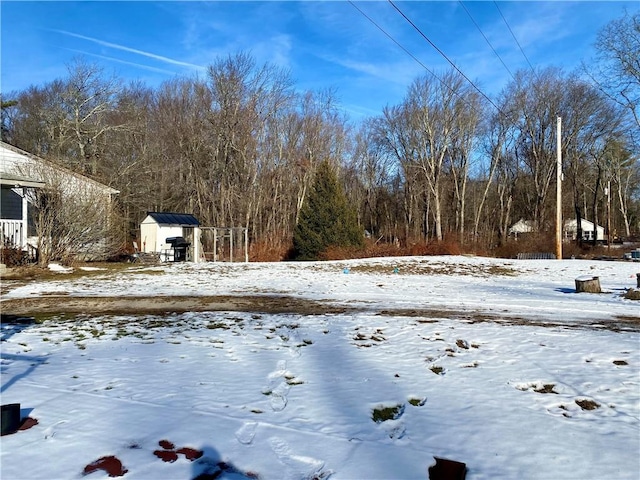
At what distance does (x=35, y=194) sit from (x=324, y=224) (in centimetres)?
1599

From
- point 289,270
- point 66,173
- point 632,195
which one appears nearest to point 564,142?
point 632,195

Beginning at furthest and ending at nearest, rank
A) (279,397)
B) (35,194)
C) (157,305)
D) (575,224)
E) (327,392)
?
(575,224)
(35,194)
(157,305)
(327,392)
(279,397)

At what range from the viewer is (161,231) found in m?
28.2

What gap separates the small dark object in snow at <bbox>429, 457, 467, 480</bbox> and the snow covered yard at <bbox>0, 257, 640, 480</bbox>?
0.28 feet

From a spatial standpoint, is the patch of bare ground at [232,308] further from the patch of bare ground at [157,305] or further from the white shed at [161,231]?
the white shed at [161,231]

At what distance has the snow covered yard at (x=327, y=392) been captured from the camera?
3.18 metres

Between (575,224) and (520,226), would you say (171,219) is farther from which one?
(575,224)

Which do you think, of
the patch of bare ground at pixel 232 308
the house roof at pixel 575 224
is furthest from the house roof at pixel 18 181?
the house roof at pixel 575 224

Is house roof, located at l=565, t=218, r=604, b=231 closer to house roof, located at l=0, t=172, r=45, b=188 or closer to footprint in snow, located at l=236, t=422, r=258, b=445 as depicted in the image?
house roof, located at l=0, t=172, r=45, b=188

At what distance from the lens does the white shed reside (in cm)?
2809

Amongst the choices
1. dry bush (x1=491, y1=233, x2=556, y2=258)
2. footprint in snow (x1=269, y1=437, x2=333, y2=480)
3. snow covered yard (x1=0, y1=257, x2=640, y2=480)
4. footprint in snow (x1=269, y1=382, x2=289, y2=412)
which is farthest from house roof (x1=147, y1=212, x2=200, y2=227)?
footprint in snow (x1=269, y1=437, x2=333, y2=480)

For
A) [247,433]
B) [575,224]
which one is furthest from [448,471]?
[575,224]

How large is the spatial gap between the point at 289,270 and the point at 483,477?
53.5 feet

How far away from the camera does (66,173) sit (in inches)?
734
